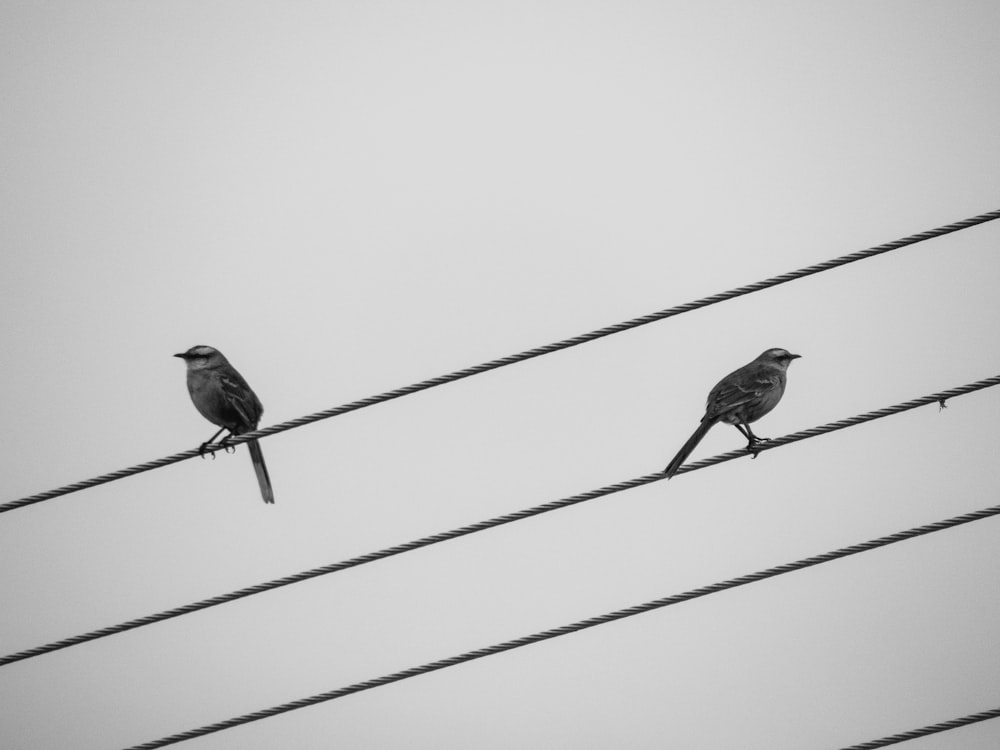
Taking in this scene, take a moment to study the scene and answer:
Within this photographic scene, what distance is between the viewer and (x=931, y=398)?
219 inches

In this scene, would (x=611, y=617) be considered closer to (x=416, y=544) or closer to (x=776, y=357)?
(x=416, y=544)

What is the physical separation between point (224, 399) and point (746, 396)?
399cm

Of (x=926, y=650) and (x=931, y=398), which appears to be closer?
(x=931, y=398)

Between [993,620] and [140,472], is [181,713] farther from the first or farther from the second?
[140,472]

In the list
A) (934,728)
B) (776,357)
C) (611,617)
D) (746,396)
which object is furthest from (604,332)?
(776,357)

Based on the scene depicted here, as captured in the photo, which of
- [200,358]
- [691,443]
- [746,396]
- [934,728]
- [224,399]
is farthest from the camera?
[200,358]

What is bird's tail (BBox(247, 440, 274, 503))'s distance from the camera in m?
9.13

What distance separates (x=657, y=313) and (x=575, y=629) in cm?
151

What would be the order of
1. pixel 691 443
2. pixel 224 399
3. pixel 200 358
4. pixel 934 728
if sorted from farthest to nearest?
pixel 200 358 → pixel 224 399 → pixel 691 443 → pixel 934 728

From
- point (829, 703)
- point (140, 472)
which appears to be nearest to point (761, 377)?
point (140, 472)

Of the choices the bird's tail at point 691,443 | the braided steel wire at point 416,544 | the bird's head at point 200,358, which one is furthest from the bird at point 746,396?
the bird's head at point 200,358

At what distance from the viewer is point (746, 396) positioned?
28.9 feet

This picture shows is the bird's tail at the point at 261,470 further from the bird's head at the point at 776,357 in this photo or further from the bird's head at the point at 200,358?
the bird's head at the point at 776,357

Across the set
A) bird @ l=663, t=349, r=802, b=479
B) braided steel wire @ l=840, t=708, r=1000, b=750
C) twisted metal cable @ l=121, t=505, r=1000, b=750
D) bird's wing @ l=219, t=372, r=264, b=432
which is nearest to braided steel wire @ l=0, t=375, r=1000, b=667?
twisted metal cable @ l=121, t=505, r=1000, b=750
